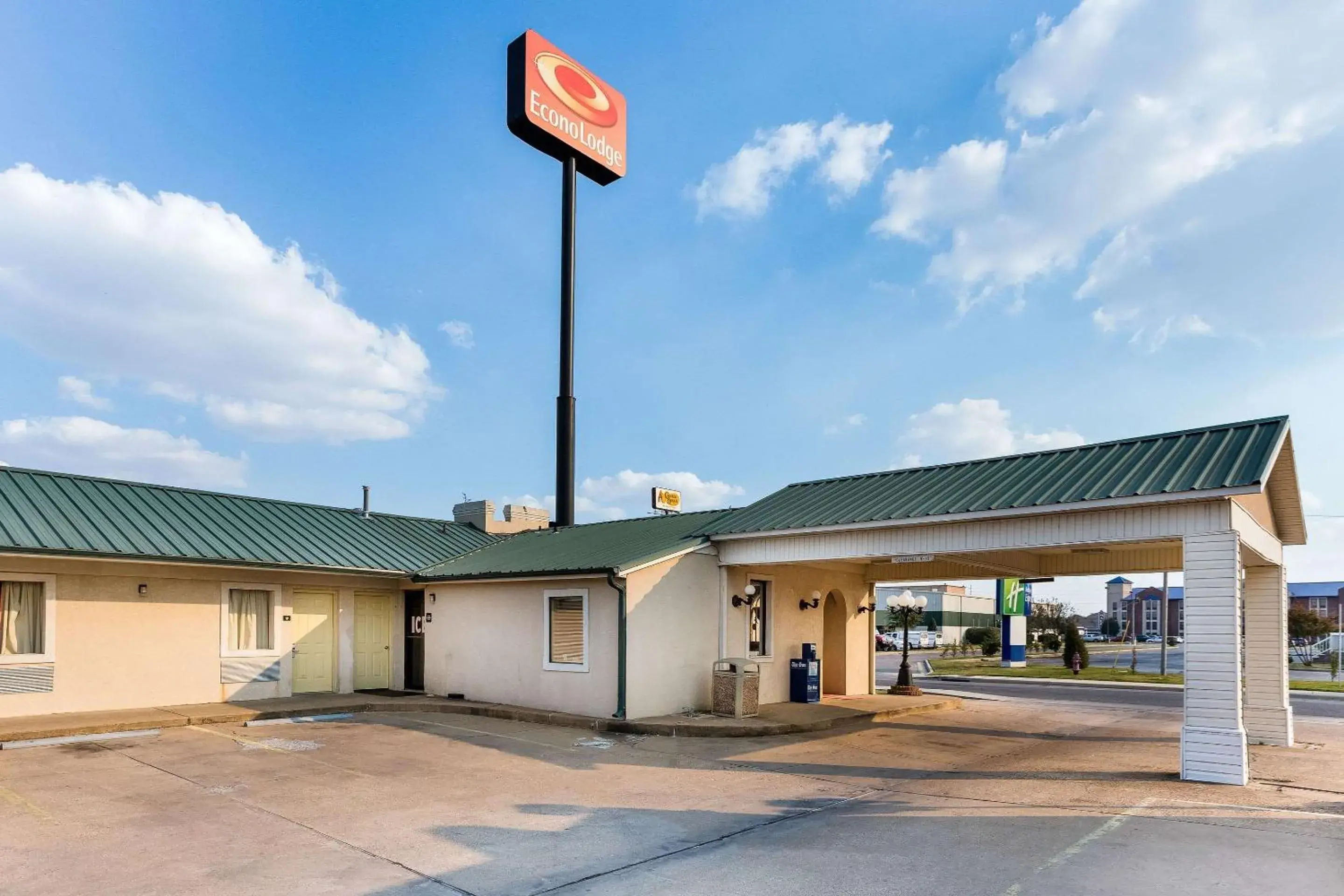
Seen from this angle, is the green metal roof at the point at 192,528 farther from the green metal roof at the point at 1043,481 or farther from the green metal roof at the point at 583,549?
the green metal roof at the point at 1043,481

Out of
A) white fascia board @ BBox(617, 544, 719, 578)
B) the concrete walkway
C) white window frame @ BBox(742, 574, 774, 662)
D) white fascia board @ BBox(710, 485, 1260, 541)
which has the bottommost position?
the concrete walkway

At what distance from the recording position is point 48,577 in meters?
14.2

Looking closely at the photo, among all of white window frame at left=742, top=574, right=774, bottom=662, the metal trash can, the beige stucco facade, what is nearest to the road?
the beige stucco facade

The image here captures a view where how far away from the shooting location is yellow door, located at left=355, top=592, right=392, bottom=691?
18641 mm

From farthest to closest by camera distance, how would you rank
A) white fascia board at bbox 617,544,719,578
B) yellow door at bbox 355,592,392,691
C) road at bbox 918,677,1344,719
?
road at bbox 918,677,1344,719 → yellow door at bbox 355,592,392,691 → white fascia board at bbox 617,544,719,578

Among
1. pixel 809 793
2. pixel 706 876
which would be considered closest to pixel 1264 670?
pixel 809 793

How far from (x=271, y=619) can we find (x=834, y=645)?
1165cm

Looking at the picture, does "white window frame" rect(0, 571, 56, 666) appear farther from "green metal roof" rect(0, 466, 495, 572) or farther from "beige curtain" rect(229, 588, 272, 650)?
"beige curtain" rect(229, 588, 272, 650)

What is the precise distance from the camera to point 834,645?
1934 cm

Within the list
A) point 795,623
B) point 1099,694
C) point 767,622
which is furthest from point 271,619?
point 1099,694

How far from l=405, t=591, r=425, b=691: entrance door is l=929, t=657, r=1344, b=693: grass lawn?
20.3m

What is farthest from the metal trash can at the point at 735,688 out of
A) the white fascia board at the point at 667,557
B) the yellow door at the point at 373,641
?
the yellow door at the point at 373,641

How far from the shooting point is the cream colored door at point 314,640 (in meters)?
17.5

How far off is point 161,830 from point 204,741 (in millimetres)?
5307
